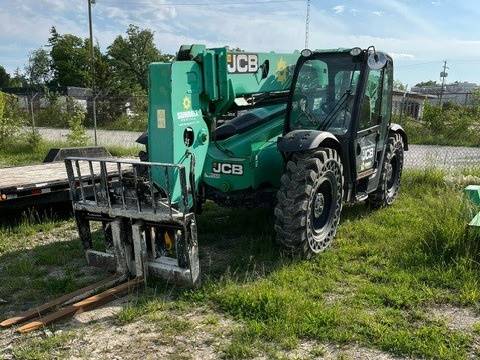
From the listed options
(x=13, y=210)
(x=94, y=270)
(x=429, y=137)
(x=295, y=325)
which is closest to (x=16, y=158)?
(x=13, y=210)

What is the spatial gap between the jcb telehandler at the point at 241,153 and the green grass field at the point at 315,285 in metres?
0.40

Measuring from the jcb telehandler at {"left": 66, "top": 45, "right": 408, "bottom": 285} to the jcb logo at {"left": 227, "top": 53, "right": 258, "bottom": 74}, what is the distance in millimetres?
12

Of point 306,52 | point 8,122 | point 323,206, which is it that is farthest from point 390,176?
point 8,122

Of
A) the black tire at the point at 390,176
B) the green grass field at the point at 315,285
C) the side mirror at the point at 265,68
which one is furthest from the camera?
the black tire at the point at 390,176

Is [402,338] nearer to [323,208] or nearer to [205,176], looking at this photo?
[323,208]

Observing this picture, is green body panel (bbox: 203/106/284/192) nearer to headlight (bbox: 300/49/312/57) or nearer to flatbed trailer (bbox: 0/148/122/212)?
headlight (bbox: 300/49/312/57)

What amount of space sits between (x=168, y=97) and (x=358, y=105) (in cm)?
244

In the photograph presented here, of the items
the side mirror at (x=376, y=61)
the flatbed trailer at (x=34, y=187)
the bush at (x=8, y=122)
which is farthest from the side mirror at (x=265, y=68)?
the bush at (x=8, y=122)

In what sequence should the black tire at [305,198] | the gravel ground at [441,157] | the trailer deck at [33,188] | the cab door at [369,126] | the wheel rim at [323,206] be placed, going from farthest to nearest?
the gravel ground at [441,157], the trailer deck at [33,188], the cab door at [369,126], the wheel rim at [323,206], the black tire at [305,198]

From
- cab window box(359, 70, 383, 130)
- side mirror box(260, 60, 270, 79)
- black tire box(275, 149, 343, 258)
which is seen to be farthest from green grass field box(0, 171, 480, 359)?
side mirror box(260, 60, 270, 79)

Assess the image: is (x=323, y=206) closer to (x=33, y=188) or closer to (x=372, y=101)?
(x=372, y=101)

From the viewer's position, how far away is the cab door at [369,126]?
6379 mm

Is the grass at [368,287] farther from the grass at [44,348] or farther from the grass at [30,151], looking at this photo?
the grass at [30,151]

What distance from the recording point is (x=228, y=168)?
18.7 ft
